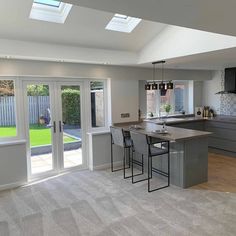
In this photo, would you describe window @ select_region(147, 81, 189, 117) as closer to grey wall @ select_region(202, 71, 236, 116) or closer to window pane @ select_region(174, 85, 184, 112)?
window pane @ select_region(174, 85, 184, 112)

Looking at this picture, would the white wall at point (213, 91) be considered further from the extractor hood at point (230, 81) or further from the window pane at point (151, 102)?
the window pane at point (151, 102)

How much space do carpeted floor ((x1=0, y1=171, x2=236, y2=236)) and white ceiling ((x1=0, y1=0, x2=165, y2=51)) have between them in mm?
2490

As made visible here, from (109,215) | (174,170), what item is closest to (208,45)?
(174,170)

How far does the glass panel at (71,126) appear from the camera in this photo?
4.89m

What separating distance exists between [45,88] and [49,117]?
1.88 feet

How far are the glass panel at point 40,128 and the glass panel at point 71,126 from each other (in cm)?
32

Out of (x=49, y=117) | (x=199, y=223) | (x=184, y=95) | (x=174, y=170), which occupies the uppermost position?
(x=184, y=95)

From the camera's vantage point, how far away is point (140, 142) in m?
4.00

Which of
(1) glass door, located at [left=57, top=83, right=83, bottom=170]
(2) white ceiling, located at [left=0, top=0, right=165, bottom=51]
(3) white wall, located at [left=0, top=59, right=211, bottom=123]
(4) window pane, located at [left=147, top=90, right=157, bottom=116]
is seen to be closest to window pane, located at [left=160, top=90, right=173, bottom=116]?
(4) window pane, located at [left=147, top=90, right=157, bottom=116]

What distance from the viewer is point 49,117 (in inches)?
185

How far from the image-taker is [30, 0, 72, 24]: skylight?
3.22 meters

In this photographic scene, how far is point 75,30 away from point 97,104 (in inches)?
75.5

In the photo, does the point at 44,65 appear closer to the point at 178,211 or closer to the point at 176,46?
the point at 176,46

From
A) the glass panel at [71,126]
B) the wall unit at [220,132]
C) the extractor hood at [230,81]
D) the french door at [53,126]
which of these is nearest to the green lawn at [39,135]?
the french door at [53,126]
